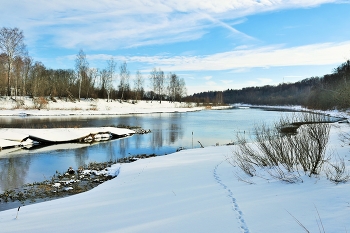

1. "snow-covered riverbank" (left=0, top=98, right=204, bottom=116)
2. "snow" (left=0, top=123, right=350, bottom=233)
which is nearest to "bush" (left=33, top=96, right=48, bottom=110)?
"snow-covered riverbank" (left=0, top=98, right=204, bottom=116)

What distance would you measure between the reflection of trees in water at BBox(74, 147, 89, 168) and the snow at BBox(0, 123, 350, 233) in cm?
548

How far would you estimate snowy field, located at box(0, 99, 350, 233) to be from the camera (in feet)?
11.9

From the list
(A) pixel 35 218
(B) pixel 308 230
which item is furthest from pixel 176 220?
(A) pixel 35 218

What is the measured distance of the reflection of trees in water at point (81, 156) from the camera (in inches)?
467

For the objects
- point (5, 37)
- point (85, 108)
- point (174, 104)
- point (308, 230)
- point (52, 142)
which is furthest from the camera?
point (174, 104)

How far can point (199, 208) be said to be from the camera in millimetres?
4492

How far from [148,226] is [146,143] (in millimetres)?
13681

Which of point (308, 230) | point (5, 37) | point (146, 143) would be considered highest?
point (5, 37)

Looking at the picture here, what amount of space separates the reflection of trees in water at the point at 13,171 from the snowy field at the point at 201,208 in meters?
3.70

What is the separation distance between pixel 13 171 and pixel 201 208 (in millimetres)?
9091

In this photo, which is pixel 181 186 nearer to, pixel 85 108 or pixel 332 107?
pixel 85 108

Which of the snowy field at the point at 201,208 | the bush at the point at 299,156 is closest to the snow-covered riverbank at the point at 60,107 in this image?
the snowy field at the point at 201,208

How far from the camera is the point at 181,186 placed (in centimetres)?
629

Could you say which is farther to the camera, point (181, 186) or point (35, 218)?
point (181, 186)
